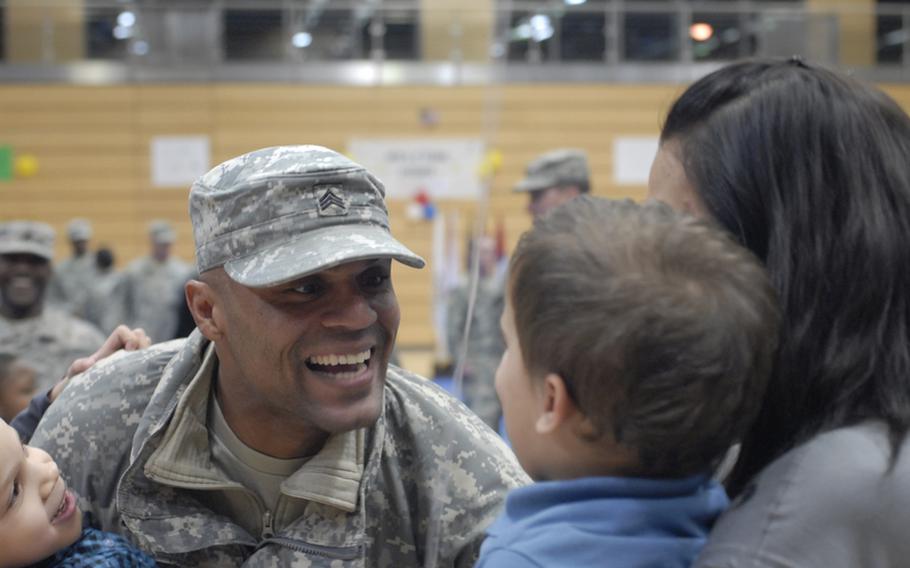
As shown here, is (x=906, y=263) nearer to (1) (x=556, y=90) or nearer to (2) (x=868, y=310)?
(2) (x=868, y=310)

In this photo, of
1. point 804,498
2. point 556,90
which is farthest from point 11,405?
point 556,90

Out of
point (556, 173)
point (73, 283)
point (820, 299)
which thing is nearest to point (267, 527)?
point (820, 299)

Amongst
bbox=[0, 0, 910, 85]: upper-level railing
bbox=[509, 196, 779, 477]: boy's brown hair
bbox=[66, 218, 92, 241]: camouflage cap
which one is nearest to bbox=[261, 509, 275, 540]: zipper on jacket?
bbox=[509, 196, 779, 477]: boy's brown hair

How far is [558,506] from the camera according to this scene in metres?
1.07

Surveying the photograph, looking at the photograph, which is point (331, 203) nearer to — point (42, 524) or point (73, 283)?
point (42, 524)

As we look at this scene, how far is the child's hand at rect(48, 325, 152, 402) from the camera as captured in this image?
2012 mm

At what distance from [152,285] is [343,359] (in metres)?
8.79

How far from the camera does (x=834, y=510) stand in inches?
36.8

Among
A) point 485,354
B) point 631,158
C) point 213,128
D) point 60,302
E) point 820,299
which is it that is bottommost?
point 60,302

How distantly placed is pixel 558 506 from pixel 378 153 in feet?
37.3

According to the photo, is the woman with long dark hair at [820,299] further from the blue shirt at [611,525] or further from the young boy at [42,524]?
the young boy at [42,524]

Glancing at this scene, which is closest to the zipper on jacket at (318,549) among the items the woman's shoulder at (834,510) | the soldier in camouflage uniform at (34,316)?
the woman's shoulder at (834,510)

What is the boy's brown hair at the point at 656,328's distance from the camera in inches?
38.7

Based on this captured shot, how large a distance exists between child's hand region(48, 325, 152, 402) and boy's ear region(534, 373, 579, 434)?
3.84 ft
